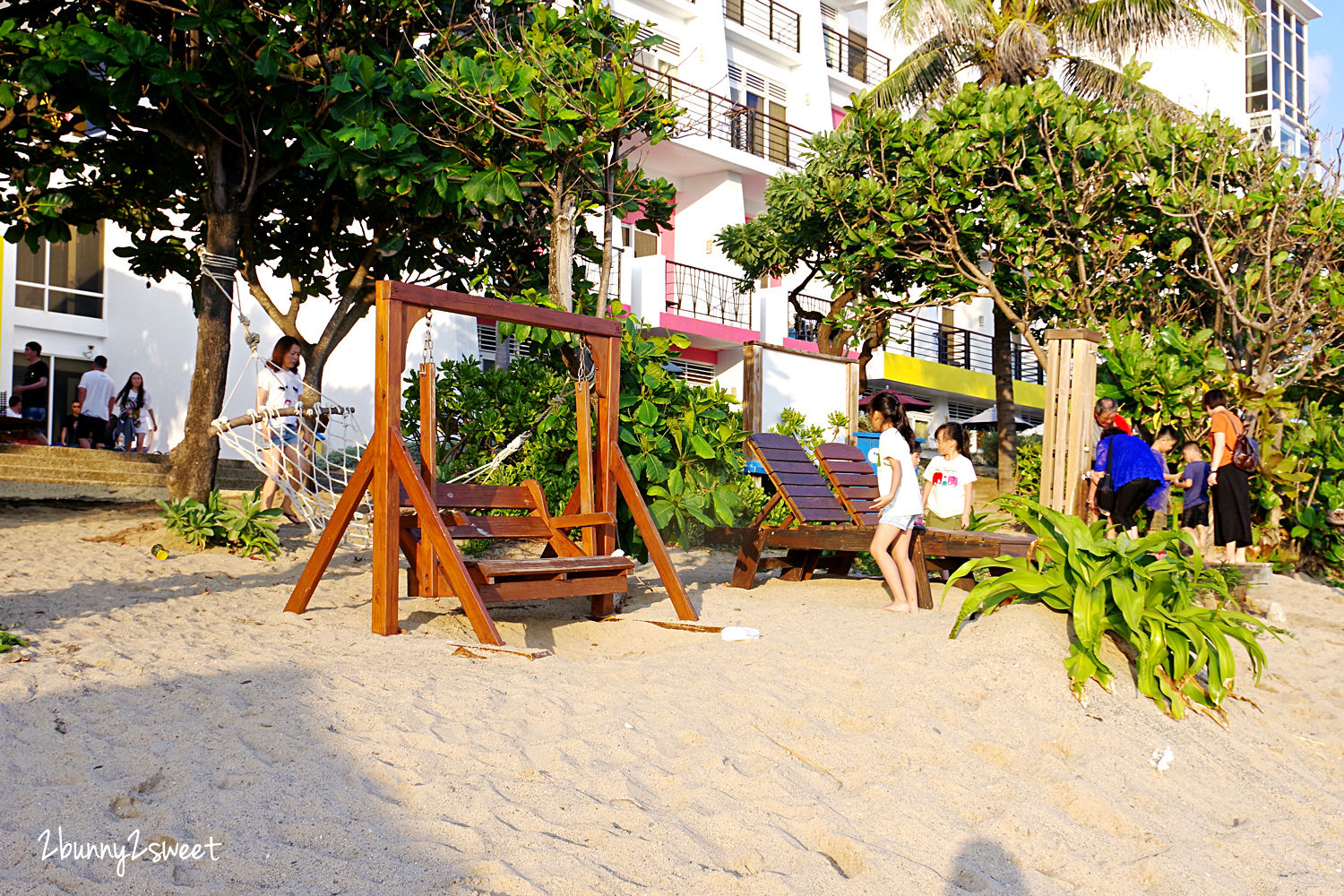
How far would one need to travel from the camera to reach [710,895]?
2.52 m

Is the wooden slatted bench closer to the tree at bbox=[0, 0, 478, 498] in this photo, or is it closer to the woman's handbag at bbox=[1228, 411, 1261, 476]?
the tree at bbox=[0, 0, 478, 498]

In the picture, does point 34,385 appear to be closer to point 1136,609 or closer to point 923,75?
point 1136,609

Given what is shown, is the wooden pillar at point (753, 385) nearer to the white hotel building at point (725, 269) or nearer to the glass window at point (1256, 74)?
the white hotel building at point (725, 269)

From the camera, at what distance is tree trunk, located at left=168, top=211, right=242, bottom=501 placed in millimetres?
7969

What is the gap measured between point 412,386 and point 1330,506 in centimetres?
808

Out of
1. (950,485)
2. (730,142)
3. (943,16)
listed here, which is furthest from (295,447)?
(730,142)

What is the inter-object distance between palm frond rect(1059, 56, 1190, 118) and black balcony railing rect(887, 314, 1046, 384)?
8.33 m

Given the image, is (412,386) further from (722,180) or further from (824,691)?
(722,180)

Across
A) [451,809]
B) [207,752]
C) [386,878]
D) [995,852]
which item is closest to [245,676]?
[207,752]

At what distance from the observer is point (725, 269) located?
22.8 m

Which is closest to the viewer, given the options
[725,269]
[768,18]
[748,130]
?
[725,269]

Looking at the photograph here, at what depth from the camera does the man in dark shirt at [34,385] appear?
13656mm

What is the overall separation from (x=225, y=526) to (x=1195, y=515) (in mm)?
7373

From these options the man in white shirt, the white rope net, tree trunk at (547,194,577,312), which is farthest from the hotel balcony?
the white rope net
